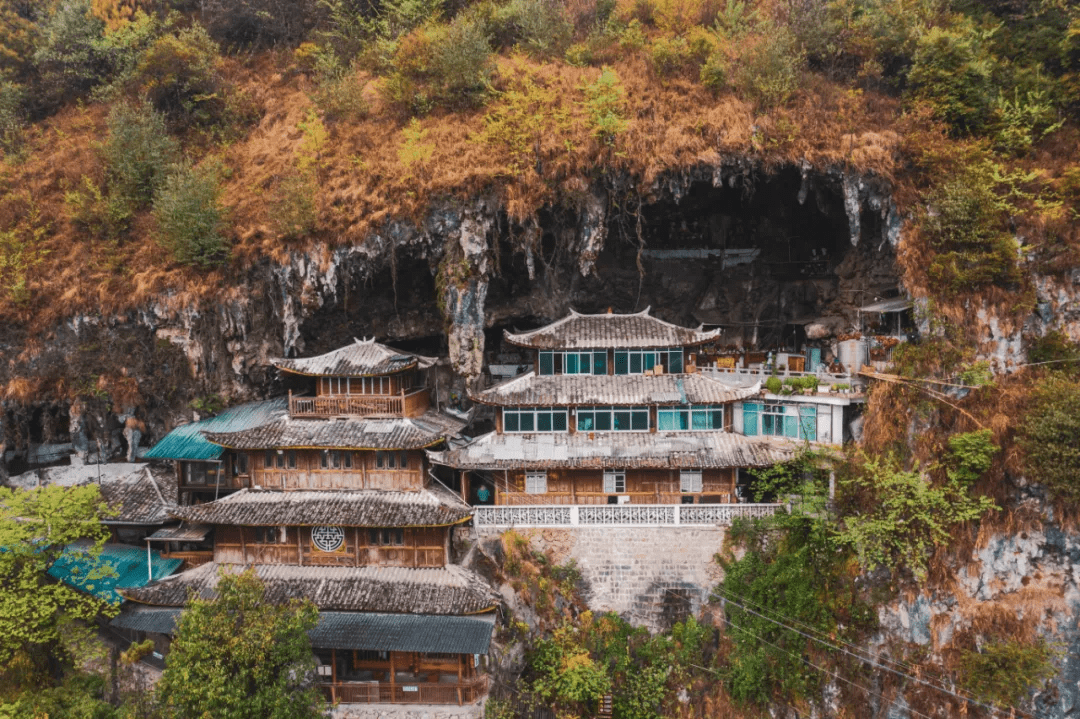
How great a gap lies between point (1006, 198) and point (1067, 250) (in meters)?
2.61

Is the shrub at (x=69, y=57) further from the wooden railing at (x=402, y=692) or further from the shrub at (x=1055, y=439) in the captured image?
the shrub at (x=1055, y=439)

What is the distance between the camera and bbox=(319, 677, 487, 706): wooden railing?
20734 mm

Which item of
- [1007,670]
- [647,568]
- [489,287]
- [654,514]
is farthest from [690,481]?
[489,287]

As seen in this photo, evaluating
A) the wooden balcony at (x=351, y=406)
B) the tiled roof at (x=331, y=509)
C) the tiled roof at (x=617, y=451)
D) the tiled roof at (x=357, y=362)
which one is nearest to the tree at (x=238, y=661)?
the tiled roof at (x=331, y=509)

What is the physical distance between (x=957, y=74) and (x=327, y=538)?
30348 millimetres

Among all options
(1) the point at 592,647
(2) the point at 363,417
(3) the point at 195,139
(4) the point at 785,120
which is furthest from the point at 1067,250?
(3) the point at 195,139

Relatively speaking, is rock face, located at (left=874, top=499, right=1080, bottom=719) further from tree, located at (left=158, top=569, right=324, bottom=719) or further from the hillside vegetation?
tree, located at (left=158, top=569, right=324, bottom=719)

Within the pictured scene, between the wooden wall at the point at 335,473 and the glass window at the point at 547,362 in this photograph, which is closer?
the wooden wall at the point at 335,473

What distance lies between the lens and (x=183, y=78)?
3034 centimetres

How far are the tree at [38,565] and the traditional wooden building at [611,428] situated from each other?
1245 cm

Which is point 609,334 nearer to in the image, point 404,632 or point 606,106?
point 606,106

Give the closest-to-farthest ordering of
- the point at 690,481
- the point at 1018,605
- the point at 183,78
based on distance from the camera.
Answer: the point at 1018,605, the point at 690,481, the point at 183,78

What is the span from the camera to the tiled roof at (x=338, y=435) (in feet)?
75.0

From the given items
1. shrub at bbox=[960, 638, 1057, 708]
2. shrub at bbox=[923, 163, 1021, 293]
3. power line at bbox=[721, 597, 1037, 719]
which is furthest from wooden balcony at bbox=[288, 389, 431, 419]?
shrub at bbox=[960, 638, 1057, 708]
